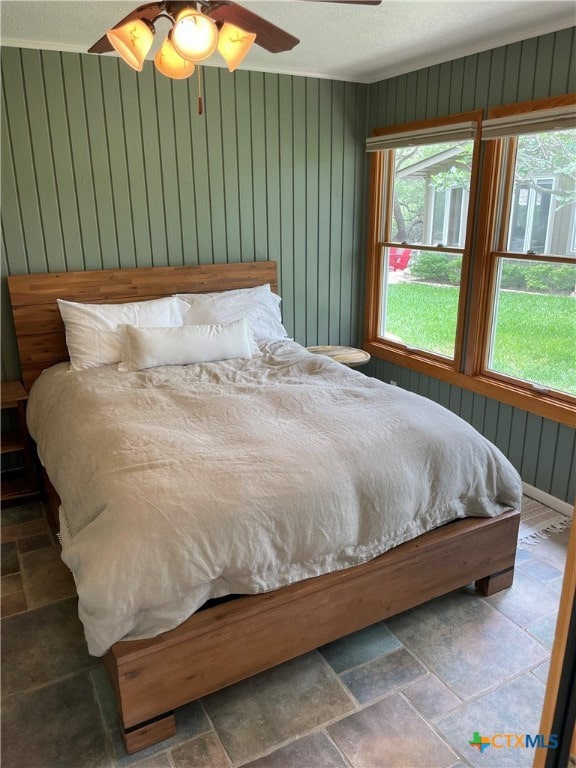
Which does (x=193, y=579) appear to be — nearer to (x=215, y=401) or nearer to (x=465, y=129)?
(x=215, y=401)

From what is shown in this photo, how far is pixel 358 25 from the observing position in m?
2.88

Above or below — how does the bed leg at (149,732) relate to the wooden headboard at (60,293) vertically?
below

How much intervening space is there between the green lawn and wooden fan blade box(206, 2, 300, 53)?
1960 millimetres

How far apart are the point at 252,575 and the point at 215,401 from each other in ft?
3.23

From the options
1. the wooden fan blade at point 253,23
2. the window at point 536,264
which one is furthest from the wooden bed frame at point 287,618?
the wooden fan blade at point 253,23

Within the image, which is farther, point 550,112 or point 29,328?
point 29,328

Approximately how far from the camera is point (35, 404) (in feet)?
10.2

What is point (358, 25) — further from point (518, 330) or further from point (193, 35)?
point (518, 330)

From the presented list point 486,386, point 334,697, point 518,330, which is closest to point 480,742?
point 334,697

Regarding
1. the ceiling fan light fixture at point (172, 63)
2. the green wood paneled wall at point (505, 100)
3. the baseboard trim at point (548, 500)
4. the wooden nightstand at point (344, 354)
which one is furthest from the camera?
the wooden nightstand at point (344, 354)

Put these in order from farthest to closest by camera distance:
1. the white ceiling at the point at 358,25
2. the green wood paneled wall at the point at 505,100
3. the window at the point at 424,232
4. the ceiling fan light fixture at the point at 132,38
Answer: the window at the point at 424,232, the green wood paneled wall at the point at 505,100, the white ceiling at the point at 358,25, the ceiling fan light fixture at the point at 132,38

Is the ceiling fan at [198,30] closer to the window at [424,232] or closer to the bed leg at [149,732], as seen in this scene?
the window at [424,232]

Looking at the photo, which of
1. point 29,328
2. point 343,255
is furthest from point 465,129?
point 29,328

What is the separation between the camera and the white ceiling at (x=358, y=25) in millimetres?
2600
